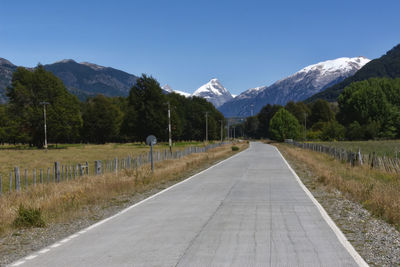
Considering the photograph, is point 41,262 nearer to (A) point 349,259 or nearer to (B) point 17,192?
(A) point 349,259

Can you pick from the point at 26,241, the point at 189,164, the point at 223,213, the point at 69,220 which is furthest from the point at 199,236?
the point at 189,164

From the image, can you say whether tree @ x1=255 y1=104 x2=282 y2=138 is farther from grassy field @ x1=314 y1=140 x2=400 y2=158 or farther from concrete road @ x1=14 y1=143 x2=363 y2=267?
concrete road @ x1=14 y1=143 x2=363 y2=267

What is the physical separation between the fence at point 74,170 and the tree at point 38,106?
33505mm

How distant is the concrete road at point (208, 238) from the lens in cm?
604

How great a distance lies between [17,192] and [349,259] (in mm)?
11489

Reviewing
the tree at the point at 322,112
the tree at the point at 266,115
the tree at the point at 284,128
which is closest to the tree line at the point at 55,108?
the tree at the point at 284,128

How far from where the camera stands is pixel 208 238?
7.41 meters

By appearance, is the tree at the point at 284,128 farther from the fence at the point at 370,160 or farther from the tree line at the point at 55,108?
the fence at the point at 370,160

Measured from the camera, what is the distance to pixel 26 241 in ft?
26.0

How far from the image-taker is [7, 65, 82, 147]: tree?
71688mm

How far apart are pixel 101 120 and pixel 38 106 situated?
38.9 meters

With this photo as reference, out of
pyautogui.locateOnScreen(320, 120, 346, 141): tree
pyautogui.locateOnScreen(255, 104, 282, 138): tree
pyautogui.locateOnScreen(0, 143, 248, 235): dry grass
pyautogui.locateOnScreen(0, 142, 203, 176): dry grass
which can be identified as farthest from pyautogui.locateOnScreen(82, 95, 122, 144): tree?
pyautogui.locateOnScreen(0, 143, 248, 235): dry grass

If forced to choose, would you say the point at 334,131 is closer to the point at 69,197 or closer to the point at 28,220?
the point at 69,197

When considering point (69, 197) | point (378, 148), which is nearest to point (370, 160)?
point (69, 197)
